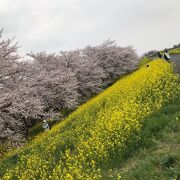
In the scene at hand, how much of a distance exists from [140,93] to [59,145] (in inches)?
168

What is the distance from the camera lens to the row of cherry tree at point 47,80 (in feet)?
52.9

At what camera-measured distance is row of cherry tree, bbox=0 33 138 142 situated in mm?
16109

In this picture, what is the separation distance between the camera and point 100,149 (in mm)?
10266

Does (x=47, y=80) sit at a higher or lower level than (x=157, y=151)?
higher

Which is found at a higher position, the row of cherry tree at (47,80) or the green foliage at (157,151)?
the row of cherry tree at (47,80)

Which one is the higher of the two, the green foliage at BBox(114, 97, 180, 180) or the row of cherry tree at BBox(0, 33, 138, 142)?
the row of cherry tree at BBox(0, 33, 138, 142)

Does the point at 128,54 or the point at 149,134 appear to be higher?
the point at 128,54

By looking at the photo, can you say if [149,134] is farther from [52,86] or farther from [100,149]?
[52,86]

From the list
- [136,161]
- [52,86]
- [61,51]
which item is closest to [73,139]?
[136,161]

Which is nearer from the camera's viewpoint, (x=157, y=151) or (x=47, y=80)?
(x=157, y=151)

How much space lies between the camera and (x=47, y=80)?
87.6 ft

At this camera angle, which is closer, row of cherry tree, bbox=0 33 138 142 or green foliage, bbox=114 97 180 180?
green foliage, bbox=114 97 180 180

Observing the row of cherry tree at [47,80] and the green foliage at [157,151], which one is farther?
the row of cherry tree at [47,80]

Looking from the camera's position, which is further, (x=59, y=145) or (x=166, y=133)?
(x=59, y=145)
